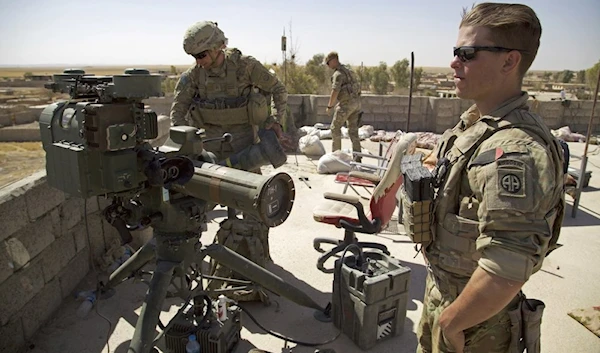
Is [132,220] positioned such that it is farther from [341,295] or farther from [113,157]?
[341,295]

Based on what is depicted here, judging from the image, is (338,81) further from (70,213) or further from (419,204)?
(419,204)

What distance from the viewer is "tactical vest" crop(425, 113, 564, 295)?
1.56m

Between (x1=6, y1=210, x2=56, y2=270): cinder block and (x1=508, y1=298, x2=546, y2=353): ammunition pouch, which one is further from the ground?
(x1=508, y1=298, x2=546, y2=353): ammunition pouch

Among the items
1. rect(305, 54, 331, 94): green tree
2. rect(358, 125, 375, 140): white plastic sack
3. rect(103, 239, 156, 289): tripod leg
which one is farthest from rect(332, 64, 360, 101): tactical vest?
rect(305, 54, 331, 94): green tree

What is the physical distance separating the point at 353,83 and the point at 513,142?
749 centimetres

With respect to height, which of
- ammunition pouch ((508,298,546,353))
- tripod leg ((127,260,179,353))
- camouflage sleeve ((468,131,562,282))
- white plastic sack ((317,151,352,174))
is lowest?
white plastic sack ((317,151,352,174))

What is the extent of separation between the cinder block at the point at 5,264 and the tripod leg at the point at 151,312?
107 centimetres

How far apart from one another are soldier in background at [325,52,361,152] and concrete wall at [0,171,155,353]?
5808mm

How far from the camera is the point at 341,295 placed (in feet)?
10.3

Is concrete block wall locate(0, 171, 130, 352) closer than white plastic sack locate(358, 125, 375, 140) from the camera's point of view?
Yes

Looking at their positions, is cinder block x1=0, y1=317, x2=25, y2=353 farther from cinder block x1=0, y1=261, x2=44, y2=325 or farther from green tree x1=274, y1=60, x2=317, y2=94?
green tree x1=274, y1=60, x2=317, y2=94

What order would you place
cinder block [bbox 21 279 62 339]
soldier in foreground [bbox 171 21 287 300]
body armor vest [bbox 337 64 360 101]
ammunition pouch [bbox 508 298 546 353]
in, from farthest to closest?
1. body armor vest [bbox 337 64 360 101]
2. soldier in foreground [bbox 171 21 287 300]
3. cinder block [bbox 21 279 62 339]
4. ammunition pouch [bbox 508 298 546 353]

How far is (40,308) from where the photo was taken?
3.15 meters

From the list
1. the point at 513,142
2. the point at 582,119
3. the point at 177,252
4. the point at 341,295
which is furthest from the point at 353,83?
the point at 582,119
